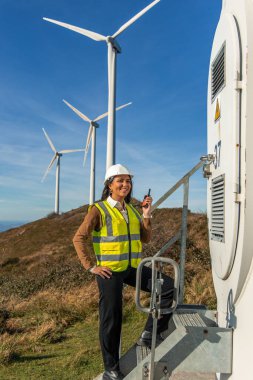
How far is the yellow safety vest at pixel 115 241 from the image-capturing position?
384cm

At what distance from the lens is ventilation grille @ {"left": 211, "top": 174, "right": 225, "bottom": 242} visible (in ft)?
11.4

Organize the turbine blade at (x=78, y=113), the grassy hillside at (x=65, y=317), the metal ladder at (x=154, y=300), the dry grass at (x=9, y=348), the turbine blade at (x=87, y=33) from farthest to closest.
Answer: the turbine blade at (x=78, y=113), the turbine blade at (x=87, y=33), the dry grass at (x=9, y=348), the grassy hillside at (x=65, y=317), the metal ladder at (x=154, y=300)

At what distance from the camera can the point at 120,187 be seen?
13.5 ft

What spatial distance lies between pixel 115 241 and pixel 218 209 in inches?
39.9

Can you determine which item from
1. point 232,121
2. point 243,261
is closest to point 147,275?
point 243,261

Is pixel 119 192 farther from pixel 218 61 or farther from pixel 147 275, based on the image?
pixel 218 61

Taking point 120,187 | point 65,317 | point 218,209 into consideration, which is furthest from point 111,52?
point 218,209

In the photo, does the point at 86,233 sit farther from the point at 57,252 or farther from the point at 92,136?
the point at 92,136

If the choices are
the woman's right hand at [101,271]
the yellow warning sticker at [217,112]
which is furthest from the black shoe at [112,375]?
the yellow warning sticker at [217,112]

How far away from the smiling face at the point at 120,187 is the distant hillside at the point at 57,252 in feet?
20.3

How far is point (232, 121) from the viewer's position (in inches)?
121

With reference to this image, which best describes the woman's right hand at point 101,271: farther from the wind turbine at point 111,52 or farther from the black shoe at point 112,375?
the wind turbine at point 111,52

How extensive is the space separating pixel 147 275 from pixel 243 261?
1.26m

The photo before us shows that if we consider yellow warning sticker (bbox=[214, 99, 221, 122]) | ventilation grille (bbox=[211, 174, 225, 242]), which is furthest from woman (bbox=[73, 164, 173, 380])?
yellow warning sticker (bbox=[214, 99, 221, 122])
